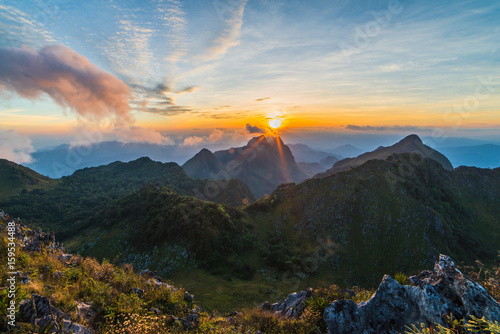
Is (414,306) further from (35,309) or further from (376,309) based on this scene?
(35,309)

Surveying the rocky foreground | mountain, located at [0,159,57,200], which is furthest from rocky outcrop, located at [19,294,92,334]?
mountain, located at [0,159,57,200]

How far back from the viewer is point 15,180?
127438 mm

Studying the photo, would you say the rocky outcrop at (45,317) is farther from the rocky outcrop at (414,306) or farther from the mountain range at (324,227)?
the mountain range at (324,227)

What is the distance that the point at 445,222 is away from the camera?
55.7 metres

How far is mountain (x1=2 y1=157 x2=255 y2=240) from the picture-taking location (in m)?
95.8

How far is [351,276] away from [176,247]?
133 feet

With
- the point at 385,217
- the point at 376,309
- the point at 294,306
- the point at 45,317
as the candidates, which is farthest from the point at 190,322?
the point at 385,217

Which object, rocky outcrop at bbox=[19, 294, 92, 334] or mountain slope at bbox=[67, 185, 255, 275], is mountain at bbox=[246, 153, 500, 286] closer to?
mountain slope at bbox=[67, 185, 255, 275]

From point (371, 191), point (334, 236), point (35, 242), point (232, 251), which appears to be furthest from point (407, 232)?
point (35, 242)

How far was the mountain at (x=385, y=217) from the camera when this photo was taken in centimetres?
4866

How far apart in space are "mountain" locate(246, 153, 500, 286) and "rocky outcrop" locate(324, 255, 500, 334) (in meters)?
37.1

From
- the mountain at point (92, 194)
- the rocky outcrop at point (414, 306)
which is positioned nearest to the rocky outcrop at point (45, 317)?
the rocky outcrop at point (414, 306)

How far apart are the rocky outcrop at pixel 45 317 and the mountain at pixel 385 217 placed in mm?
44152

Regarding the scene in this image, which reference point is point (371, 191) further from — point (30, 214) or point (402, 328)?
point (30, 214)
